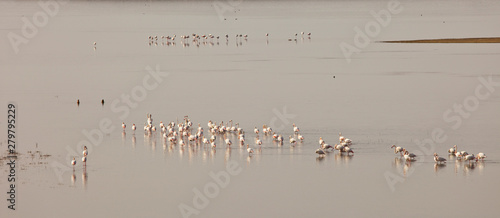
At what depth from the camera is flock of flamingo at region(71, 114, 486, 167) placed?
2567 centimetres

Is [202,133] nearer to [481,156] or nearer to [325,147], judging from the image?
[325,147]

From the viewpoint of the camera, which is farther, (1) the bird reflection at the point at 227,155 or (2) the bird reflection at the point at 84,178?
(1) the bird reflection at the point at 227,155

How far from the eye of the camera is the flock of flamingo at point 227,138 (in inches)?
1011

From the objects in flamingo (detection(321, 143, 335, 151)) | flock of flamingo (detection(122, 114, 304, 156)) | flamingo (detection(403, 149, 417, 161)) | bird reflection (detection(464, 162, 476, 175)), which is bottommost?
bird reflection (detection(464, 162, 476, 175))

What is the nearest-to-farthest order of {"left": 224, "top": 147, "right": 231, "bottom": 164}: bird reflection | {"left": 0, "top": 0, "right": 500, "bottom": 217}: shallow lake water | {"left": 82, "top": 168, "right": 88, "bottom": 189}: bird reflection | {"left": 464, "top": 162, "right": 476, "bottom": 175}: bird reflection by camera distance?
{"left": 0, "top": 0, "right": 500, "bottom": 217}: shallow lake water → {"left": 82, "top": 168, "right": 88, "bottom": 189}: bird reflection → {"left": 464, "top": 162, "right": 476, "bottom": 175}: bird reflection → {"left": 224, "top": 147, "right": 231, "bottom": 164}: bird reflection

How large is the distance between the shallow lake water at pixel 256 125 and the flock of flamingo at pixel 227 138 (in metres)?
0.24

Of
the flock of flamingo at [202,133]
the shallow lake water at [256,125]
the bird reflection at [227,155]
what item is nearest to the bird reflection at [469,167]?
the shallow lake water at [256,125]

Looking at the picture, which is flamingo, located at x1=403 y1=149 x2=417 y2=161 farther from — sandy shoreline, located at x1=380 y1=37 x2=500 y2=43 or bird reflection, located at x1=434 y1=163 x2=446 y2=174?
sandy shoreline, located at x1=380 y1=37 x2=500 y2=43

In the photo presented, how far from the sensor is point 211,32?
72750 millimetres

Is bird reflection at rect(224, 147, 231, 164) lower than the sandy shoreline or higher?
lower

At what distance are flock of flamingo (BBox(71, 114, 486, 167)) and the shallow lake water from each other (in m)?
0.24

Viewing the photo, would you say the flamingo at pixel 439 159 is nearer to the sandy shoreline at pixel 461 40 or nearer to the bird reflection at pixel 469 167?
the bird reflection at pixel 469 167

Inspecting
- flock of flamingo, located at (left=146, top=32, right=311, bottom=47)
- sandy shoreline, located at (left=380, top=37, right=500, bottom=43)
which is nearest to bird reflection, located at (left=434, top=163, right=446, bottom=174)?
sandy shoreline, located at (left=380, top=37, right=500, bottom=43)

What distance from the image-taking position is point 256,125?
30.1 metres
